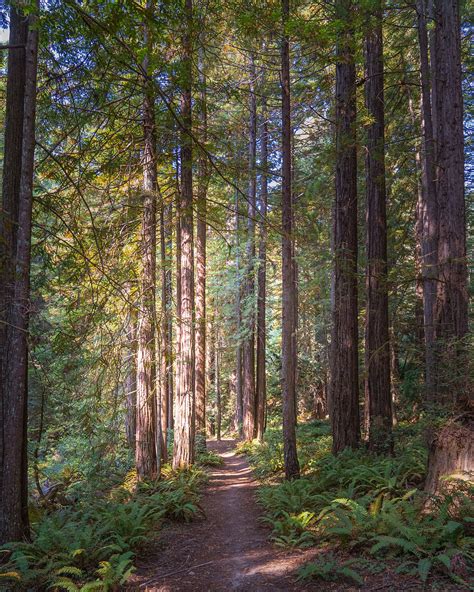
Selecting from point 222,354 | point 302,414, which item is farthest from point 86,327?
point 222,354

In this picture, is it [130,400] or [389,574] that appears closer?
[389,574]

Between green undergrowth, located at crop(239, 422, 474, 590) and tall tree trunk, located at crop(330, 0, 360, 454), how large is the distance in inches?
31.6

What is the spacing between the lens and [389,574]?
4.18 metres

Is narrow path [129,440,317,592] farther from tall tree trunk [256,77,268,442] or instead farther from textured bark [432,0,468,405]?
tall tree trunk [256,77,268,442]

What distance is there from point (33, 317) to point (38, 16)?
4180 mm

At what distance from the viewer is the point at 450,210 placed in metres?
6.17

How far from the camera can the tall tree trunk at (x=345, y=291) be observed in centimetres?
925

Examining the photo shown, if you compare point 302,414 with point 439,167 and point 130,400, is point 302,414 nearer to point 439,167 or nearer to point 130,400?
point 130,400

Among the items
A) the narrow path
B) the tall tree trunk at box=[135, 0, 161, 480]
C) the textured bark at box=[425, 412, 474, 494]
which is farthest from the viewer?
the tall tree trunk at box=[135, 0, 161, 480]

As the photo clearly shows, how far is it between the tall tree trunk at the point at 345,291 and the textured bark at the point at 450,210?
2746mm

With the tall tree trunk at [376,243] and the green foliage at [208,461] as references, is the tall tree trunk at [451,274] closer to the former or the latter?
the tall tree trunk at [376,243]

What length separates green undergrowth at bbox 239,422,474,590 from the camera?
425cm

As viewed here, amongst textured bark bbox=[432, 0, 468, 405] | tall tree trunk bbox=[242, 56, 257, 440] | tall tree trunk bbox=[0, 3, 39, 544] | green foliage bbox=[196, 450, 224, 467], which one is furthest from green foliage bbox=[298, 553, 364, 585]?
tall tree trunk bbox=[242, 56, 257, 440]

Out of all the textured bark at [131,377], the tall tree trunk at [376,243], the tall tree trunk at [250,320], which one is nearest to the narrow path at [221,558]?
the textured bark at [131,377]
